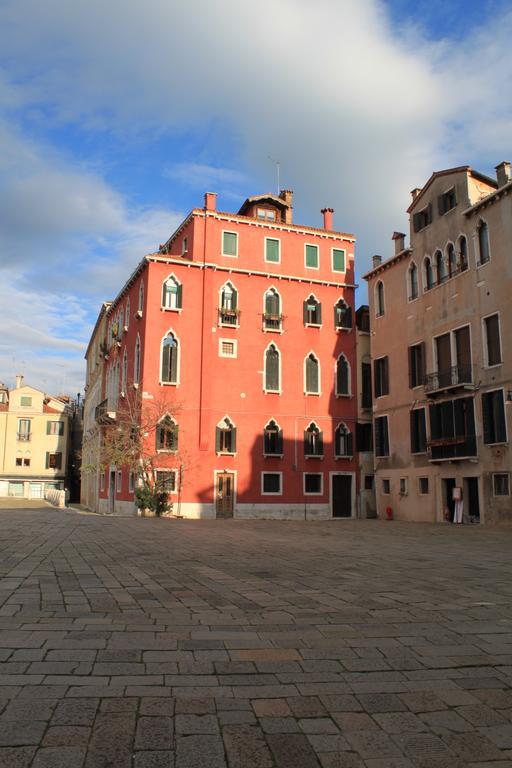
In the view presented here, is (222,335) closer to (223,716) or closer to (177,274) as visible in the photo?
(177,274)

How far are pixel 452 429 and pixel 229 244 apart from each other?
14809 mm

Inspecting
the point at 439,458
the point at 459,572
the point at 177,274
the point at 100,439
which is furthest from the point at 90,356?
the point at 459,572

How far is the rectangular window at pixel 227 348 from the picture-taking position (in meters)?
33.3

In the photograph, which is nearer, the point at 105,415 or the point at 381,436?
the point at 381,436

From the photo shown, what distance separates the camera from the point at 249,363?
1329 inches

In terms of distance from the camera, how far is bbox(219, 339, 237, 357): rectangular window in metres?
33.3

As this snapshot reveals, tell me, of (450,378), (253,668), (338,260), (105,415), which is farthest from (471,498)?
(253,668)

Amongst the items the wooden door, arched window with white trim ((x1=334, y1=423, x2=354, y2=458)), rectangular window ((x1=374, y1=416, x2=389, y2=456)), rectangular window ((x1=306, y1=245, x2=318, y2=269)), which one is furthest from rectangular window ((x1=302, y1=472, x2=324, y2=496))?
rectangular window ((x1=306, y1=245, x2=318, y2=269))

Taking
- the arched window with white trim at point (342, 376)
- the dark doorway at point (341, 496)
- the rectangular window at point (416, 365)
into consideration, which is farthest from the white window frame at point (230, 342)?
the rectangular window at point (416, 365)

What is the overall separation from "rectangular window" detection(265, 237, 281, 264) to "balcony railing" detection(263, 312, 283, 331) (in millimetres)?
2981

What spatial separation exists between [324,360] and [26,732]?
3245cm

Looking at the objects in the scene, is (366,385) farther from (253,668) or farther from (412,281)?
(253,668)

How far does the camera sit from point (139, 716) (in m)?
3.67

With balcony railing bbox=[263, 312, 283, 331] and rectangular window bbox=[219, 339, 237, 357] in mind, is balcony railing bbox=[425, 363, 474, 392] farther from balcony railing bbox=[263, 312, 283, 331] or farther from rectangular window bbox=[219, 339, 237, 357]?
rectangular window bbox=[219, 339, 237, 357]
